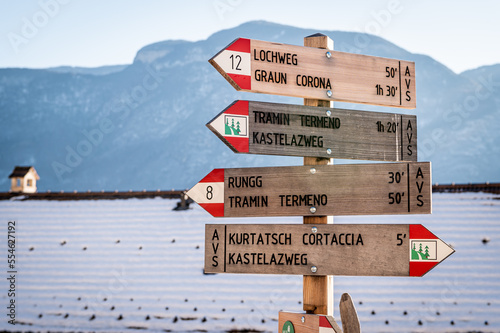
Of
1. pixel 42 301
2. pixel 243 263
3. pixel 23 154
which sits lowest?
pixel 42 301

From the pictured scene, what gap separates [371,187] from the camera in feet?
12.7

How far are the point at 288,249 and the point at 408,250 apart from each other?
2.76ft

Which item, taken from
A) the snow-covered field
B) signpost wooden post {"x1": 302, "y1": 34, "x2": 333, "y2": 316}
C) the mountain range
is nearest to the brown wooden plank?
signpost wooden post {"x1": 302, "y1": 34, "x2": 333, "y2": 316}

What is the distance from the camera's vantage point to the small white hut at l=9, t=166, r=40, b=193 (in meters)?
23.5

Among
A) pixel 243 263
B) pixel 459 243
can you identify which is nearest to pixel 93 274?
pixel 459 243

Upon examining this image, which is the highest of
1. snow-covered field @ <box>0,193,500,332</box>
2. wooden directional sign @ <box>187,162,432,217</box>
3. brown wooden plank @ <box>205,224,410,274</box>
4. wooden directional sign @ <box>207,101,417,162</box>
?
wooden directional sign @ <box>207,101,417,162</box>

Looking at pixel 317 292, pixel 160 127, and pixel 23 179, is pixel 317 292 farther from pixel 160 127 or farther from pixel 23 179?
pixel 160 127

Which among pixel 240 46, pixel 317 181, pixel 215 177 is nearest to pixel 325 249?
pixel 317 181

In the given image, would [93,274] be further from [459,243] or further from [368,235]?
[368,235]

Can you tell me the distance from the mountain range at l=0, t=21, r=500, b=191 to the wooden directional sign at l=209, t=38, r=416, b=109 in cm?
13295

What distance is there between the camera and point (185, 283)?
14430 millimetres

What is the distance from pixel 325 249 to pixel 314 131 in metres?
0.89

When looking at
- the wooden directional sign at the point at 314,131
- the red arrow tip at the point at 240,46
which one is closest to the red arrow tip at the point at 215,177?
the wooden directional sign at the point at 314,131

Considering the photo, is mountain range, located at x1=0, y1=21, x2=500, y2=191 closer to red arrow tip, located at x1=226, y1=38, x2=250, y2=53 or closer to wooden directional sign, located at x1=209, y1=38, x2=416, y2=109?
wooden directional sign, located at x1=209, y1=38, x2=416, y2=109
